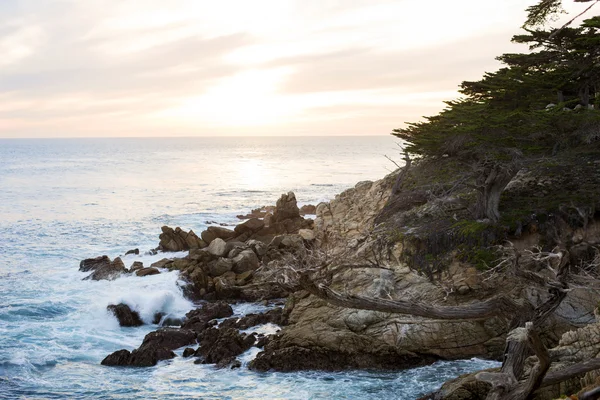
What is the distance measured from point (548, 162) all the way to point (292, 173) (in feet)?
259

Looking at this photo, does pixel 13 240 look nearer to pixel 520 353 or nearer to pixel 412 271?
pixel 412 271

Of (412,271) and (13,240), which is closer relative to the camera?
(412,271)

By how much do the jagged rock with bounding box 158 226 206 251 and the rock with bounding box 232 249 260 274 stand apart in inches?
225

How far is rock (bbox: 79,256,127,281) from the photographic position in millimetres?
27312

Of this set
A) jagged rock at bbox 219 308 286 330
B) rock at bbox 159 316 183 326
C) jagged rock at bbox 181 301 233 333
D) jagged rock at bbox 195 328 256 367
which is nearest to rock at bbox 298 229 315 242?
jagged rock at bbox 181 301 233 333

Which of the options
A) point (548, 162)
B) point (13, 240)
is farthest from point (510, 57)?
point (13, 240)

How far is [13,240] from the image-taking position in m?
37.7

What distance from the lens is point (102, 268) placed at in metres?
27.9

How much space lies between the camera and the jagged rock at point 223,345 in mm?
17344

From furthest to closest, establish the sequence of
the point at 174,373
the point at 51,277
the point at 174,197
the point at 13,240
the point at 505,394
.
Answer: the point at 174,197 → the point at 13,240 → the point at 51,277 → the point at 174,373 → the point at 505,394

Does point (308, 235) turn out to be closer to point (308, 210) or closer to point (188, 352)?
point (188, 352)

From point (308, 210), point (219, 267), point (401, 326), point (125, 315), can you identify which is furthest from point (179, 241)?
point (401, 326)

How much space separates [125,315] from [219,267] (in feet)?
17.8

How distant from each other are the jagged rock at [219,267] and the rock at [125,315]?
184 inches
